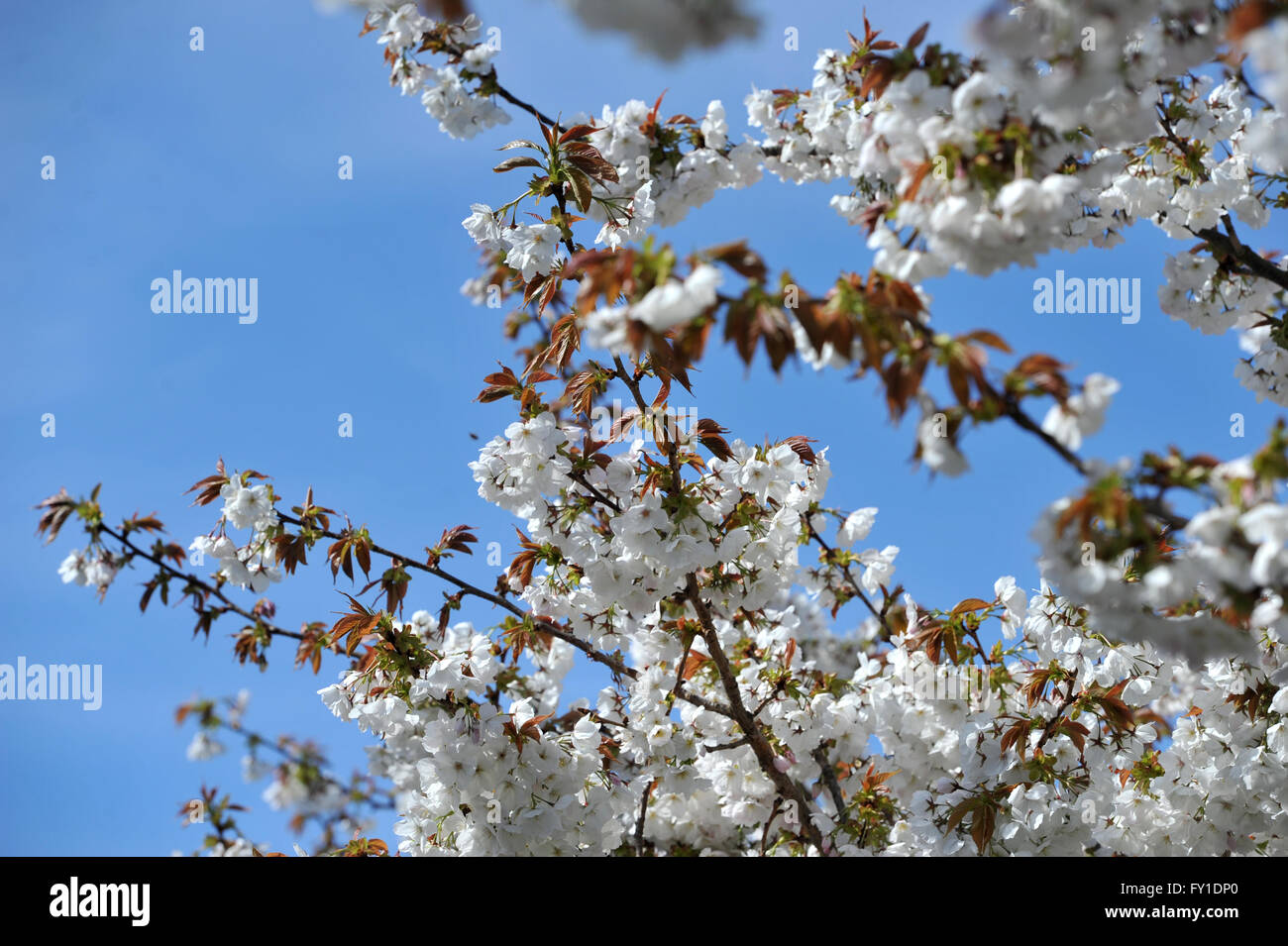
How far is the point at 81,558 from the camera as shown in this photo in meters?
3.93

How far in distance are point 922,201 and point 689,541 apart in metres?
1.35

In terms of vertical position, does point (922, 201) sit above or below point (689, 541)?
above

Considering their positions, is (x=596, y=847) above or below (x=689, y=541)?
below

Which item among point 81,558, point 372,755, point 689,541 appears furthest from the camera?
point 372,755

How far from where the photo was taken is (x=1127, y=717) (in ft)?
9.91

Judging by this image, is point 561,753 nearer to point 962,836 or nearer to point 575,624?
point 575,624

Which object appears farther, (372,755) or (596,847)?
(372,755)

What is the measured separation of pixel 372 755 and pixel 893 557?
3461 millimetres

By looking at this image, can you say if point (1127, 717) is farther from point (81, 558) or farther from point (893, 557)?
point (81, 558)
